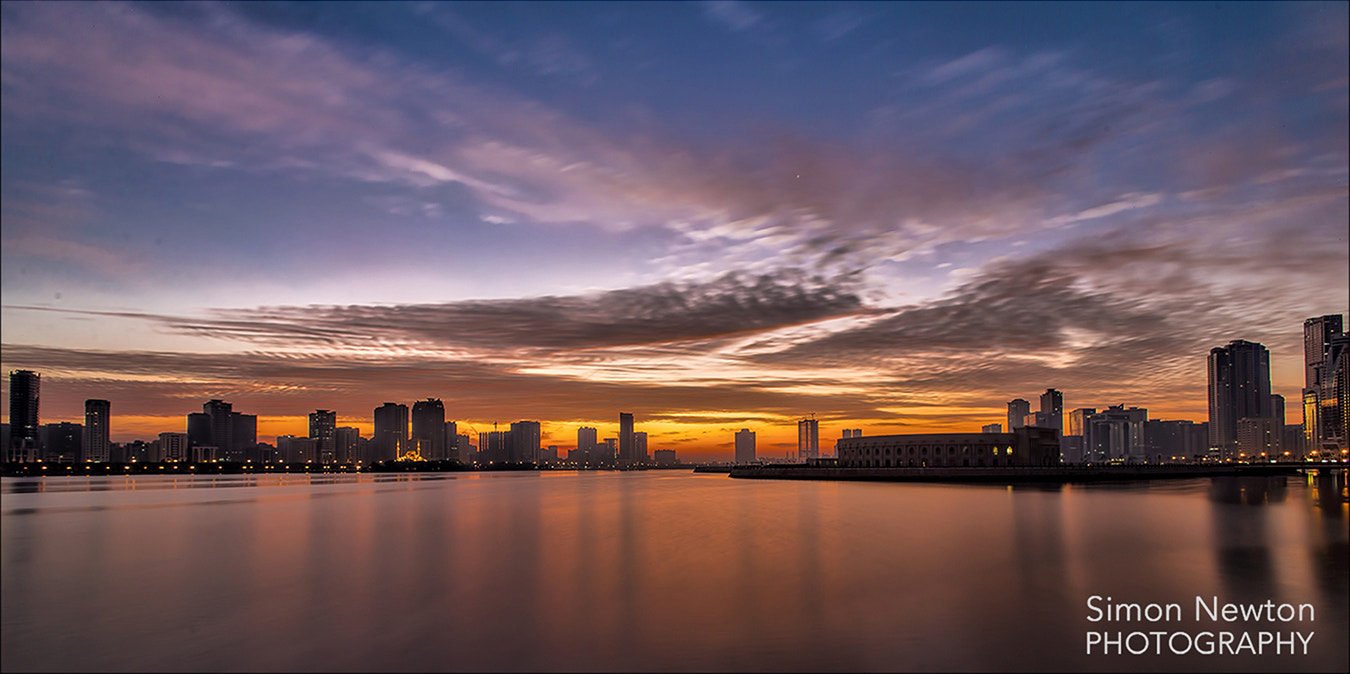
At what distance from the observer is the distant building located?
485 feet

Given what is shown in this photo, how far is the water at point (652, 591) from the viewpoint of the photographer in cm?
2053

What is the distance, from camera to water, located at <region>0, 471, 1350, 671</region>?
20531mm

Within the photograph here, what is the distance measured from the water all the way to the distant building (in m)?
88.7

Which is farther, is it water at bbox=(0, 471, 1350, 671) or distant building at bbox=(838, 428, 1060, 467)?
distant building at bbox=(838, 428, 1060, 467)

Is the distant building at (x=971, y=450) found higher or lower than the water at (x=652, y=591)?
lower

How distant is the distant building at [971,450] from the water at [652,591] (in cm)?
8874

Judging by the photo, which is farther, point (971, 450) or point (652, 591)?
point (971, 450)

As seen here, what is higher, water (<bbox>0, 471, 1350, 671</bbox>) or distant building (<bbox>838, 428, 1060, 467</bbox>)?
water (<bbox>0, 471, 1350, 671</bbox>)

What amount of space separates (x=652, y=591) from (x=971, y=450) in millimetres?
136223

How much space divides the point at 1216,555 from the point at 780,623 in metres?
28.1

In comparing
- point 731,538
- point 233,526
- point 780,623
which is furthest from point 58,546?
point 780,623

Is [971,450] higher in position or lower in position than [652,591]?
lower

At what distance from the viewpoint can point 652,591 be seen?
30.2 meters

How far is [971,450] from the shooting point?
151750 millimetres
